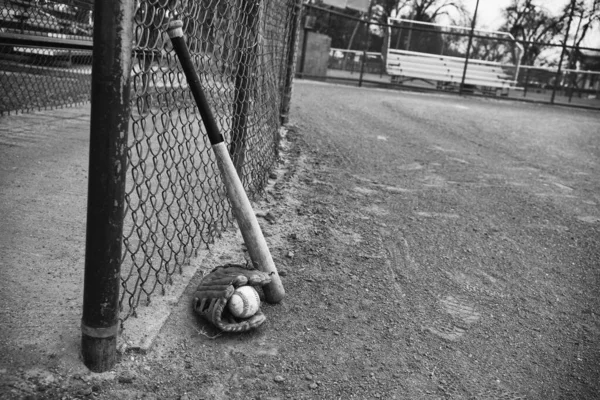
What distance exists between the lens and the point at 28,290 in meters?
2.35

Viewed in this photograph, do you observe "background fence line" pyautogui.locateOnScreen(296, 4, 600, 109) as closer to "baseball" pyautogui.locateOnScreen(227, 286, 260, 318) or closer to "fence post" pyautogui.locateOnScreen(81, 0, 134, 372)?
"baseball" pyautogui.locateOnScreen(227, 286, 260, 318)

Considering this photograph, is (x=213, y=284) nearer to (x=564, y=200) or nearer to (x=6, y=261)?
(x=6, y=261)

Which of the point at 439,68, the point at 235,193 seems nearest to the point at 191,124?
the point at 235,193

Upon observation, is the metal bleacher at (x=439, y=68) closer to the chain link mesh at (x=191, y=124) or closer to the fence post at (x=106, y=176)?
the chain link mesh at (x=191, y=124)

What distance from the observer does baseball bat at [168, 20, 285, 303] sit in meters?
2.30

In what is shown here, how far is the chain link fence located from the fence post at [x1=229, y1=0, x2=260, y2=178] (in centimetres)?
236

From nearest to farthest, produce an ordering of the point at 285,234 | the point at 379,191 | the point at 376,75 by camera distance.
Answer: the point at 285,234
the point at 379,191
the point at 376,75

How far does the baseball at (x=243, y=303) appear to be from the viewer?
91.0 inches

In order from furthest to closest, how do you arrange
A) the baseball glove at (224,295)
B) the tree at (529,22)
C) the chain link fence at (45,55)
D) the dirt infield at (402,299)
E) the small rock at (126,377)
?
1. the tree at (529,22)
2. the chain link fence at (45,55)
3. the baseball glove at (224,295)
4. the dirt infield at (402,299)
5. the small rock at (126,377)

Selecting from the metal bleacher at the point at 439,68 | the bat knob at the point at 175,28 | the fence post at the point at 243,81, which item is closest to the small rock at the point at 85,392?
the bat knob at the point at 175,28

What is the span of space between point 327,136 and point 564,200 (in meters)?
2.95

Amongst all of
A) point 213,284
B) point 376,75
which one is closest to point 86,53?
point 213,284

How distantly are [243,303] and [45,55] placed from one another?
17.8 ft

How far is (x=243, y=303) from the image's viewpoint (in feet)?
7.64
